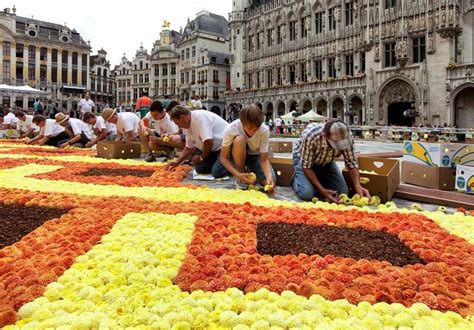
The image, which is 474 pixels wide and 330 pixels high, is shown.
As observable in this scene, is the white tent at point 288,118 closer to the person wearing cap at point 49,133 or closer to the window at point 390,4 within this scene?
the window at point 390,4

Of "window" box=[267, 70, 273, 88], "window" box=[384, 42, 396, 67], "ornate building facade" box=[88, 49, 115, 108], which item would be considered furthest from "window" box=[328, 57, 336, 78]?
"ornate building facade" box=[88, 49, 115, 108]

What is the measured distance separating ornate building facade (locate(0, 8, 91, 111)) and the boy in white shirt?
204 feet

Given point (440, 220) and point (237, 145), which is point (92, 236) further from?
point (440, 220)

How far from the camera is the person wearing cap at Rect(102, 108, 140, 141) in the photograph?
10.3m

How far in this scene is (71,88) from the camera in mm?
64438

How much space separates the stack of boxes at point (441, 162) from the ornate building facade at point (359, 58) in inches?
822

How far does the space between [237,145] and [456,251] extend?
10.1ft

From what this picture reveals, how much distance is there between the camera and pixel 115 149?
925 cm

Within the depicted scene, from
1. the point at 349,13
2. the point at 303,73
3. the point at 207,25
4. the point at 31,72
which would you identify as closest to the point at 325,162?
the point at 349,13

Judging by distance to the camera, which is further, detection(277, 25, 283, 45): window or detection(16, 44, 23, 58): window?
detection(16, 44, 23, 58): window

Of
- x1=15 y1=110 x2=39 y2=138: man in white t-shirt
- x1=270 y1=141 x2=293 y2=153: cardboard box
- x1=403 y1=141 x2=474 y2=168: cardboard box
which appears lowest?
x1=403 y1=141 x2=474 y2=168: cardboard box

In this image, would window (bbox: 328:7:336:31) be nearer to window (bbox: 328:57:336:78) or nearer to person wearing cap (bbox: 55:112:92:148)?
window (bbox: 328:57:336:78)

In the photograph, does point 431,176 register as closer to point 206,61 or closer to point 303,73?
point 303,73

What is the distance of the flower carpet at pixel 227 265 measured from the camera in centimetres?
198
